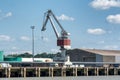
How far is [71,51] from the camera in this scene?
127312 mm

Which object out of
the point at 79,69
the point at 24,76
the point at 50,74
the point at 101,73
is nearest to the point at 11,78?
the point at 24,76

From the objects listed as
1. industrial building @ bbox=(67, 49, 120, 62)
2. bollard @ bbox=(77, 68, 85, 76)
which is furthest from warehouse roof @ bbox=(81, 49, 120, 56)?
bollard @ bbox=(77, 68, 85, 76)

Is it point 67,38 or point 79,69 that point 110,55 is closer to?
point 67,38

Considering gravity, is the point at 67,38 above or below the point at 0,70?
above

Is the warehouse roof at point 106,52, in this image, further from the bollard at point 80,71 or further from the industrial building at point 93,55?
the bollard at point 80,71

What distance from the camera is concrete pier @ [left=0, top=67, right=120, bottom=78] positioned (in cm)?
7631

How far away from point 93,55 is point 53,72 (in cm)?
3736

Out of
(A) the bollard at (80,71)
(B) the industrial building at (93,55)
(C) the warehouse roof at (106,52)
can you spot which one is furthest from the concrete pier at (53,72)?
(C) the warehouse roof at (106,52)

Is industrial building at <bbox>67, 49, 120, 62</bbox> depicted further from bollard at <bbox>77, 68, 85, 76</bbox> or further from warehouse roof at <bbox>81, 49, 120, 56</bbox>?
bollard at <bbox>77, 68, 85, 76</bbox>

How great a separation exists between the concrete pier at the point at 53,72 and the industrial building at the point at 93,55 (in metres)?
25.6

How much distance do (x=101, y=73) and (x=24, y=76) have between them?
794 inches

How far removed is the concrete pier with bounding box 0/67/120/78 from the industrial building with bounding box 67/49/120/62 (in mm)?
25578

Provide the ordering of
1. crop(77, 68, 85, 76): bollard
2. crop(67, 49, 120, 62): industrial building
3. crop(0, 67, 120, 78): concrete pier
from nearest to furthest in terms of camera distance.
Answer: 1. crop(0, 67, 120, 78): concrete pier
2. crop(77, 68, 85, 76): bollard
3. crop(67, 49, 120, 62): industrial building

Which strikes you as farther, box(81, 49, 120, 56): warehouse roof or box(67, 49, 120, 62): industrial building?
box(81, 49, 120, 56): warehouse roof
